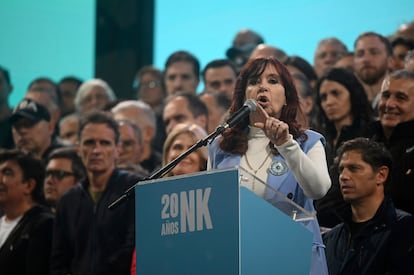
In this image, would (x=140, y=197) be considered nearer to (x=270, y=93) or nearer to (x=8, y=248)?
(x=270, y=93)

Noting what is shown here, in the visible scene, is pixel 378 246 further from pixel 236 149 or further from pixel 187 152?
pixel 187 152

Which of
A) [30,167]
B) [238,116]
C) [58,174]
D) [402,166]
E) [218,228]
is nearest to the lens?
[218,228]

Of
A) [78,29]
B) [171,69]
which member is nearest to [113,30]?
[78,29]

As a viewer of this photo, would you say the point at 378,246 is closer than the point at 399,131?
Yes

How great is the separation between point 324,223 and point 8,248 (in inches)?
70.8

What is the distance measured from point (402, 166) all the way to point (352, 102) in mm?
885

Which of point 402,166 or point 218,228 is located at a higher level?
point 402,166

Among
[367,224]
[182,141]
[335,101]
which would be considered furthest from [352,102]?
[367,224]

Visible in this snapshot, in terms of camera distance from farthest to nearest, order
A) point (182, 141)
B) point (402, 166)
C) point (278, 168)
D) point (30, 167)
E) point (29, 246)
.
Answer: point (30, 167), point (29, 246), point (182, 141), point (402, 166), point (278, 168)

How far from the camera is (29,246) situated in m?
5.12

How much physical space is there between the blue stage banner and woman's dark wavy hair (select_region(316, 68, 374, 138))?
240cm

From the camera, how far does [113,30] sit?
326 inches

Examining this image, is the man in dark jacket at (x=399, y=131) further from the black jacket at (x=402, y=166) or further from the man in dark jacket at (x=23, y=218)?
the man in dark jacket at (x=23, y=218)

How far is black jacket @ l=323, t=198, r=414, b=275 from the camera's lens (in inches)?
146
